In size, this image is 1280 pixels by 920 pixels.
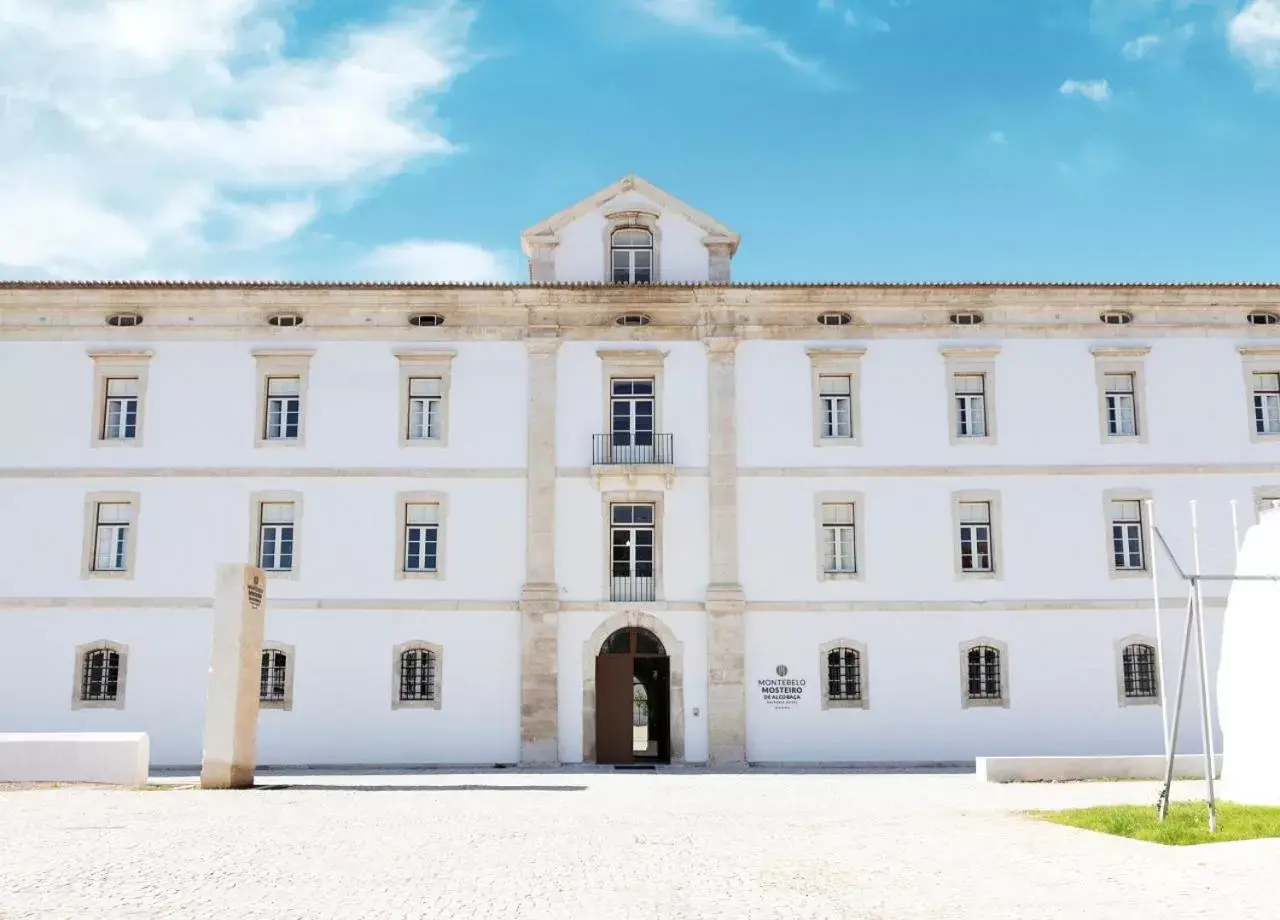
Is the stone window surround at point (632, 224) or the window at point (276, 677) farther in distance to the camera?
the stone window surround at point (632, 224)

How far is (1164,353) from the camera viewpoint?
28125 mm

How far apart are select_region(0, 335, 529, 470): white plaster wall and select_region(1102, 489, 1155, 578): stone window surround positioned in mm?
12437

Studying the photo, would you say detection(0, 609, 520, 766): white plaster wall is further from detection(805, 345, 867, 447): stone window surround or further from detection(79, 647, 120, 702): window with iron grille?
detection(805, 345, 867, 447): stone window surround

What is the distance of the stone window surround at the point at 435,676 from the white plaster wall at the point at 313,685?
92 mm

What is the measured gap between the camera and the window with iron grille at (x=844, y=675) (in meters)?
26.8

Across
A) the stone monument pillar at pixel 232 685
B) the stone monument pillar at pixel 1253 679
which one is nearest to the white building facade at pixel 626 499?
the stone monument pillar at pixel 232 685

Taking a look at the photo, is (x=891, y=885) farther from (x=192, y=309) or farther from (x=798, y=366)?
(x=192, y=309)

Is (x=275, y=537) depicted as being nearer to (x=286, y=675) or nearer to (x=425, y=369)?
(x=286, y=675)

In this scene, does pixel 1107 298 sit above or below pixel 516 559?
above

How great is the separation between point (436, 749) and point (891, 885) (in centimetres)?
1737

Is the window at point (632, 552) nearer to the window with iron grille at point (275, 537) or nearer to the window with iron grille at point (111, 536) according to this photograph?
the window with iron grille at point (275, 537)

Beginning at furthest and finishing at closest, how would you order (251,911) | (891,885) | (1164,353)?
1. (1164,353)
2. (891,885)
3. (251,911)

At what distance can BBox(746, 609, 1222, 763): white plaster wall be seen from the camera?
26.5 m

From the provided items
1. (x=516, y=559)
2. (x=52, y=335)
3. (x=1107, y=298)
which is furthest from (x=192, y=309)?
(x=1107, y=298)
